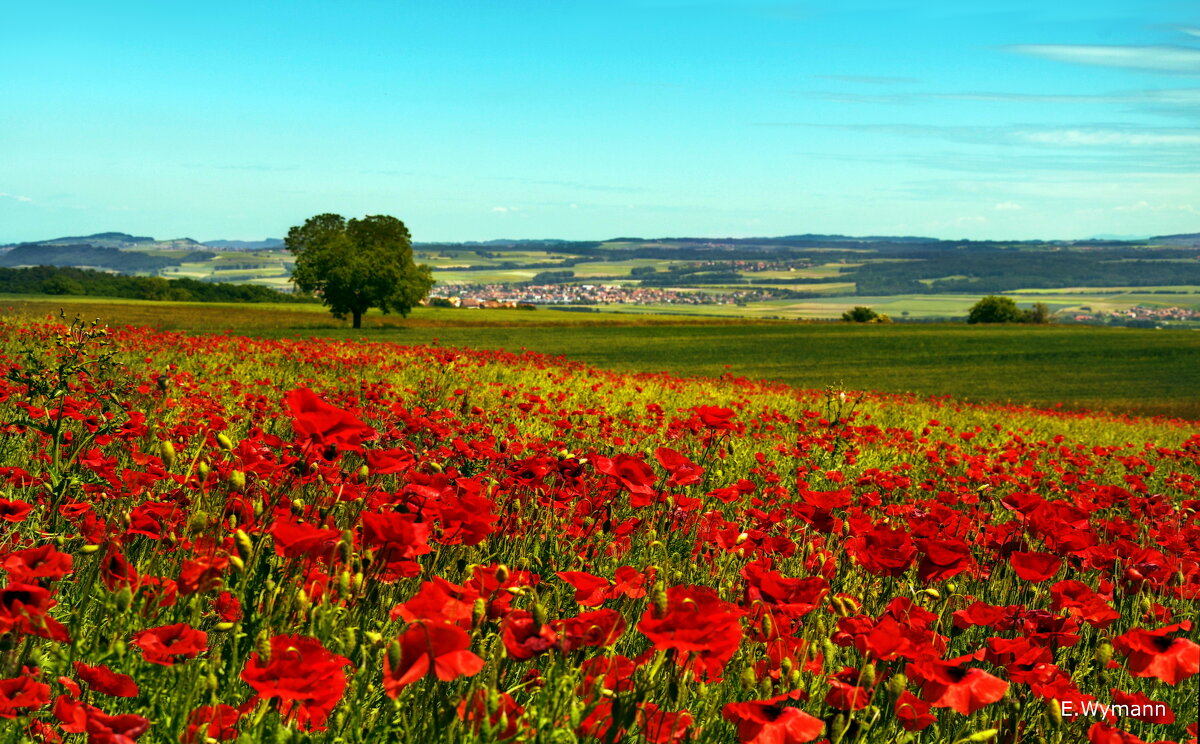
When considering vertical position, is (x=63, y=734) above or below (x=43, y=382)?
below

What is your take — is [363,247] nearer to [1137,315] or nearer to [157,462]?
[157,462]

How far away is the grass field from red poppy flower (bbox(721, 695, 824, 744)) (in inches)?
878

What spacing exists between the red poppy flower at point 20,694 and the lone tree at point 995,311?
106312mm

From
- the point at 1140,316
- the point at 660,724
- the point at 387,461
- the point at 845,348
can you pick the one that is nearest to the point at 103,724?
the point at 660,724

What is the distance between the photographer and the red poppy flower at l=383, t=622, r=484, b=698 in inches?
51.4

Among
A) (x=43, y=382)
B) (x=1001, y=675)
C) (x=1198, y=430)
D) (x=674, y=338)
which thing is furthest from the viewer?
(x=674, y=338)

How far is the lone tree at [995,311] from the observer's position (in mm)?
99375

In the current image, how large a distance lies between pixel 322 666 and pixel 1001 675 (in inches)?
86.7

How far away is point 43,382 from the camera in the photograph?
4957 millimetres

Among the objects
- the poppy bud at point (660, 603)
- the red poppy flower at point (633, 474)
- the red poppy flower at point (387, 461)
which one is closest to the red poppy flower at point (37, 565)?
the red poppy flower at point (387, 461)

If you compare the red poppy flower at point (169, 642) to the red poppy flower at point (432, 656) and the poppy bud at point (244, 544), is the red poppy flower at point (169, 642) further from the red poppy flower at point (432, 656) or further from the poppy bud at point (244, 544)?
the red poppy flower at point (432, 656)

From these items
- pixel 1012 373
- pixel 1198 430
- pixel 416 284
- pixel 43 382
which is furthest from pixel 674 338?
pixel 43 382

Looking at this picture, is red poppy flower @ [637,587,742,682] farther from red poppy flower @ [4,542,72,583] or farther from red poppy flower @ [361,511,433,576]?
red poppy flower @ [4,542,72,583]

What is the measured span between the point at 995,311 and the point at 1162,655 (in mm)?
108855
